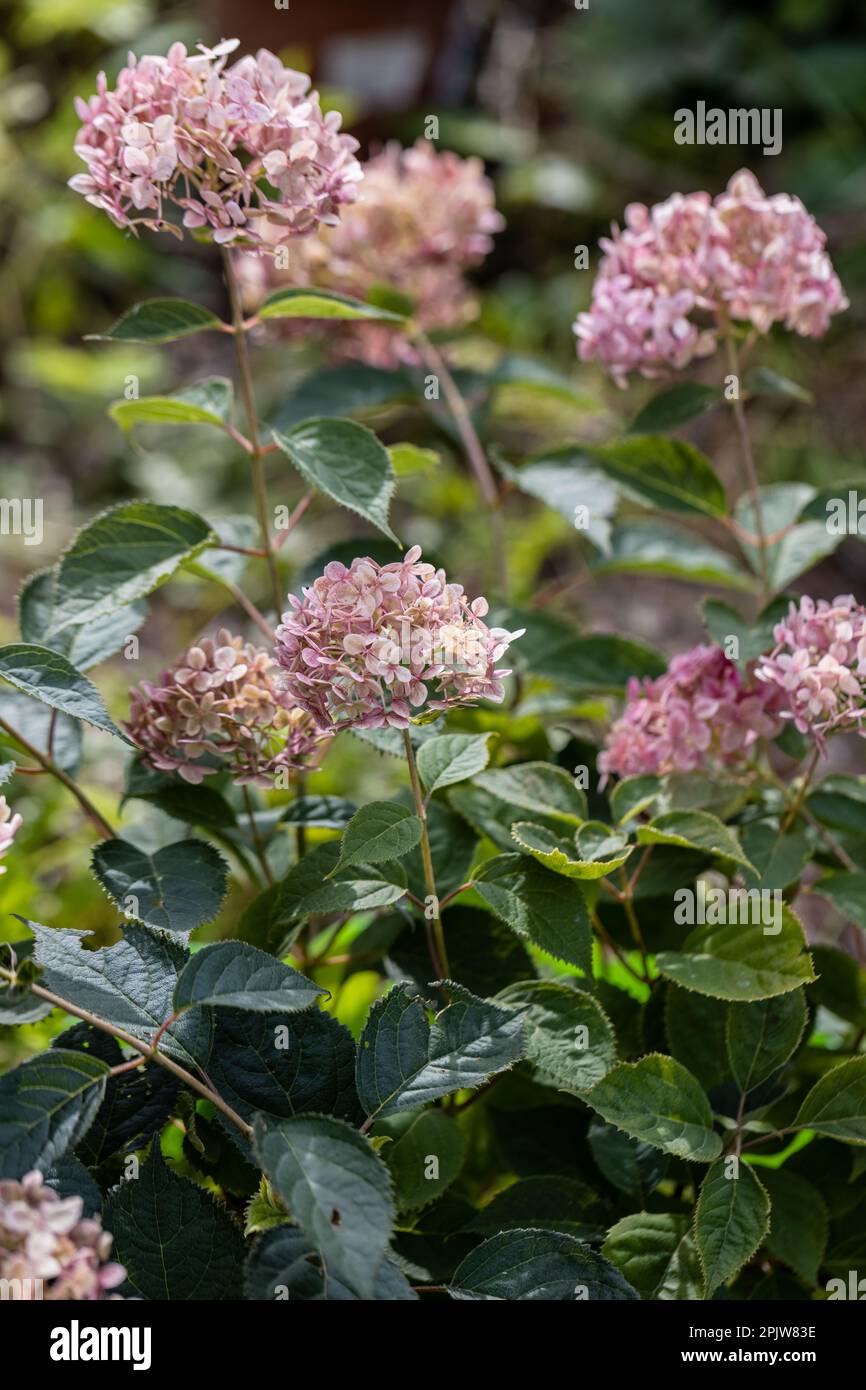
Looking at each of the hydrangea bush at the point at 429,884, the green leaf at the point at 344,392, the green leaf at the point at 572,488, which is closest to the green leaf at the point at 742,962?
the hydrangea bush at the point at 429,884

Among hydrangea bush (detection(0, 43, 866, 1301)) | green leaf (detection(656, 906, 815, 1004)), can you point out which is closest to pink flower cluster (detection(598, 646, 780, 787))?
hydrangea bush (detection(0, 43, 866, 1301))

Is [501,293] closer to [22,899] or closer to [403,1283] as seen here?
[22,899]

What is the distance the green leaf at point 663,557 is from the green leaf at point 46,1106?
0.60 metres

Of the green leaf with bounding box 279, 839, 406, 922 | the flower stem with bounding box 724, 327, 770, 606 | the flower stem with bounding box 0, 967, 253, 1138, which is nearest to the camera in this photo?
the flower stem with bounding box 0, 967, 253, 1138

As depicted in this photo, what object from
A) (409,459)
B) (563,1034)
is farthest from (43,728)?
(563,1034)

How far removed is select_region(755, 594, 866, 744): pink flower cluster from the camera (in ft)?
2.49

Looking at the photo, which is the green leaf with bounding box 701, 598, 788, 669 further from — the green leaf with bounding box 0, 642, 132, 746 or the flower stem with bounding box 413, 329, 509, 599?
the green leaf with bounding box 0, 642, 132, 746

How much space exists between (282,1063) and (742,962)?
275 mm

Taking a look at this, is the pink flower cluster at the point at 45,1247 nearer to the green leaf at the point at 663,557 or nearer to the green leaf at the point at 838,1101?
the green leaf at the point at 838,1101

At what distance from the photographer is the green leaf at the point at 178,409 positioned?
852 millimetres

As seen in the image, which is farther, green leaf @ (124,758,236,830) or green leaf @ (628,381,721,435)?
green leaf @ (628,381,721,435)

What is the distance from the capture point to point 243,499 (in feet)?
7.72

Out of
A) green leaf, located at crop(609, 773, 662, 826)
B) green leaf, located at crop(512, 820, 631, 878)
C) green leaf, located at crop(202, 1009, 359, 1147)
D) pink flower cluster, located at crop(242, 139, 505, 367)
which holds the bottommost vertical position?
green leaf, located at crop(202, 1009, 359, 1147)
